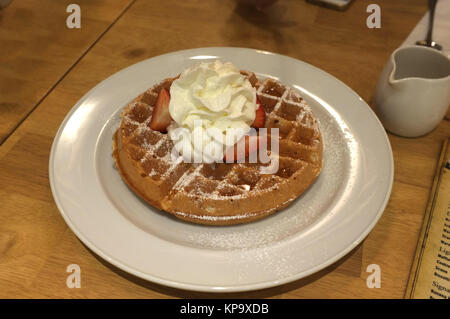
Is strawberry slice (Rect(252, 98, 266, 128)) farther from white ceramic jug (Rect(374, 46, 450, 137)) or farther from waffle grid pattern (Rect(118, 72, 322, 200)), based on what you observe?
white ceramic jug (Rect(374, 46, 450, 137))

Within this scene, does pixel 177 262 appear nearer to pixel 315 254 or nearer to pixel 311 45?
pixel 315 254

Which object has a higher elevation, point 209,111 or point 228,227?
point 209,111

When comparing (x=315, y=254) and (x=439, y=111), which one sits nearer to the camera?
(x=315, y=254)

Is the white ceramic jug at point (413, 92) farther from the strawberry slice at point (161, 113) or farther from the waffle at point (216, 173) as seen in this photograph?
the strawberry slice at point (161, 113)

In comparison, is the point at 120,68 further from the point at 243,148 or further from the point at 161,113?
the point at 243,148

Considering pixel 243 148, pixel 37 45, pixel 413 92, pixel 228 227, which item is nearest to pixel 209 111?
pixel 243 148

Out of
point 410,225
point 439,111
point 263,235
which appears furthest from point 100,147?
point 439,111
